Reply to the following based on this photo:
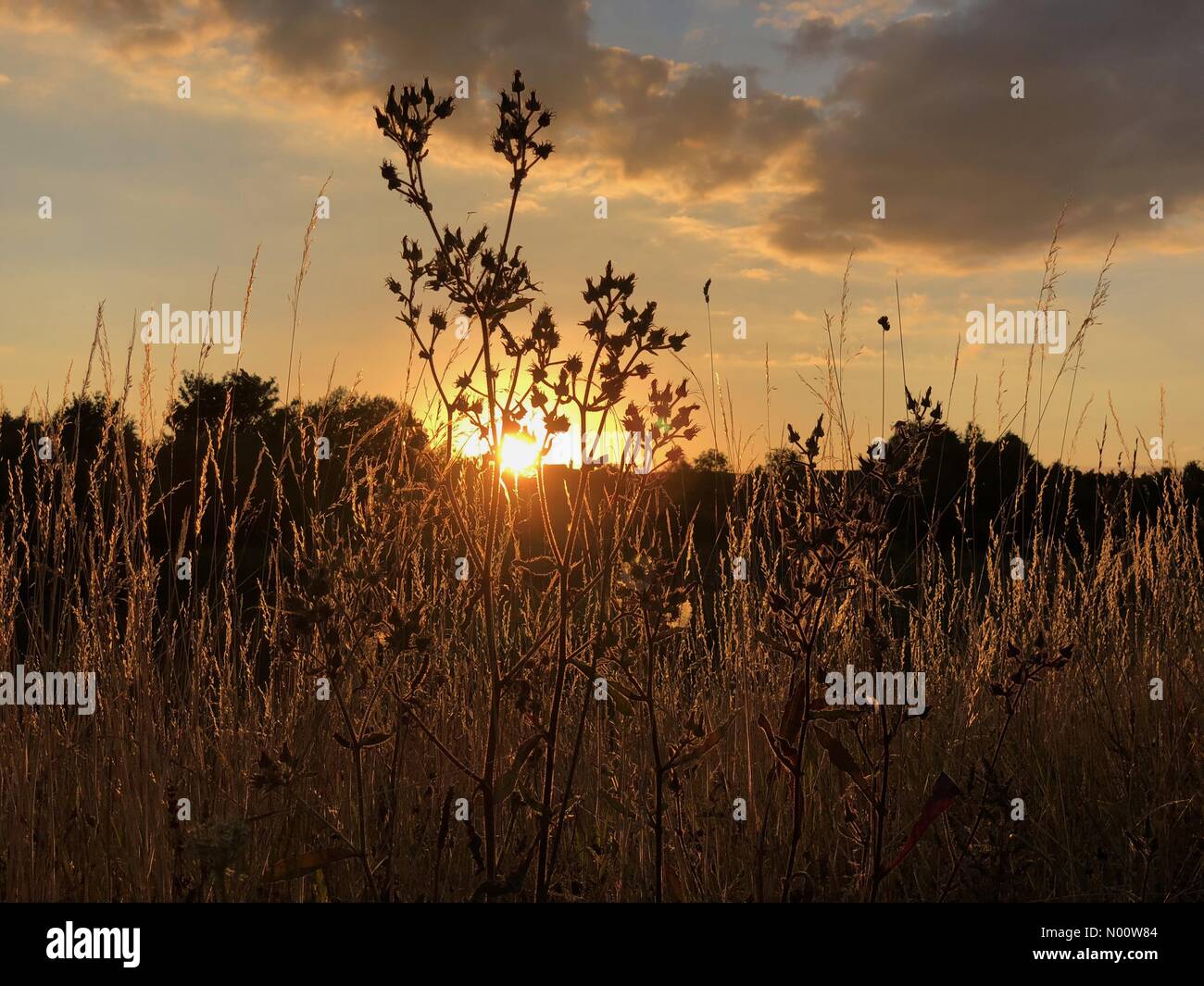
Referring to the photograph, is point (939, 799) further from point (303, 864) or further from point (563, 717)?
point (563, 717)

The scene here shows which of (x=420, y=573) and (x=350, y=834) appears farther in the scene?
(x=420, y=573)

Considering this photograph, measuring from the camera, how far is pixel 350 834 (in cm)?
277

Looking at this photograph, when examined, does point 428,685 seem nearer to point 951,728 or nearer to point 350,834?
point 350,834

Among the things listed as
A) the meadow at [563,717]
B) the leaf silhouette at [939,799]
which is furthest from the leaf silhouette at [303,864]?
the leaf silhouette at [939,799]

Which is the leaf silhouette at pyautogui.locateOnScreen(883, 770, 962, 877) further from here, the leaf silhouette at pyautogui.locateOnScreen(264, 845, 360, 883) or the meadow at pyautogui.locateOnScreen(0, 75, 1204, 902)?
the leaf silhouette at pyautogui.locateOnScreen(264, 845, 360, 883)

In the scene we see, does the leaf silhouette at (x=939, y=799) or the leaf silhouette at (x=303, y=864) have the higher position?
the leaf silhouette at (x=939, y=799)

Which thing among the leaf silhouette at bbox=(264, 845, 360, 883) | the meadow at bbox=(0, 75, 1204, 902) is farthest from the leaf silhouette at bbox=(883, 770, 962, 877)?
the leaf silhouette at bbox=(264, 845, 360, 883)

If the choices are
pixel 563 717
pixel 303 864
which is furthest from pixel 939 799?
pixel 563 717

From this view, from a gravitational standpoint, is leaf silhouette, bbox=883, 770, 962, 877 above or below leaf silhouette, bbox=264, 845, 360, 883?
above

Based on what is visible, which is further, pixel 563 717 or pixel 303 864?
pixel 563 717

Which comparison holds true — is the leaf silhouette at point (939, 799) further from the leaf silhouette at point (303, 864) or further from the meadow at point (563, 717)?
the leaf silhouette at point (303, 864)
